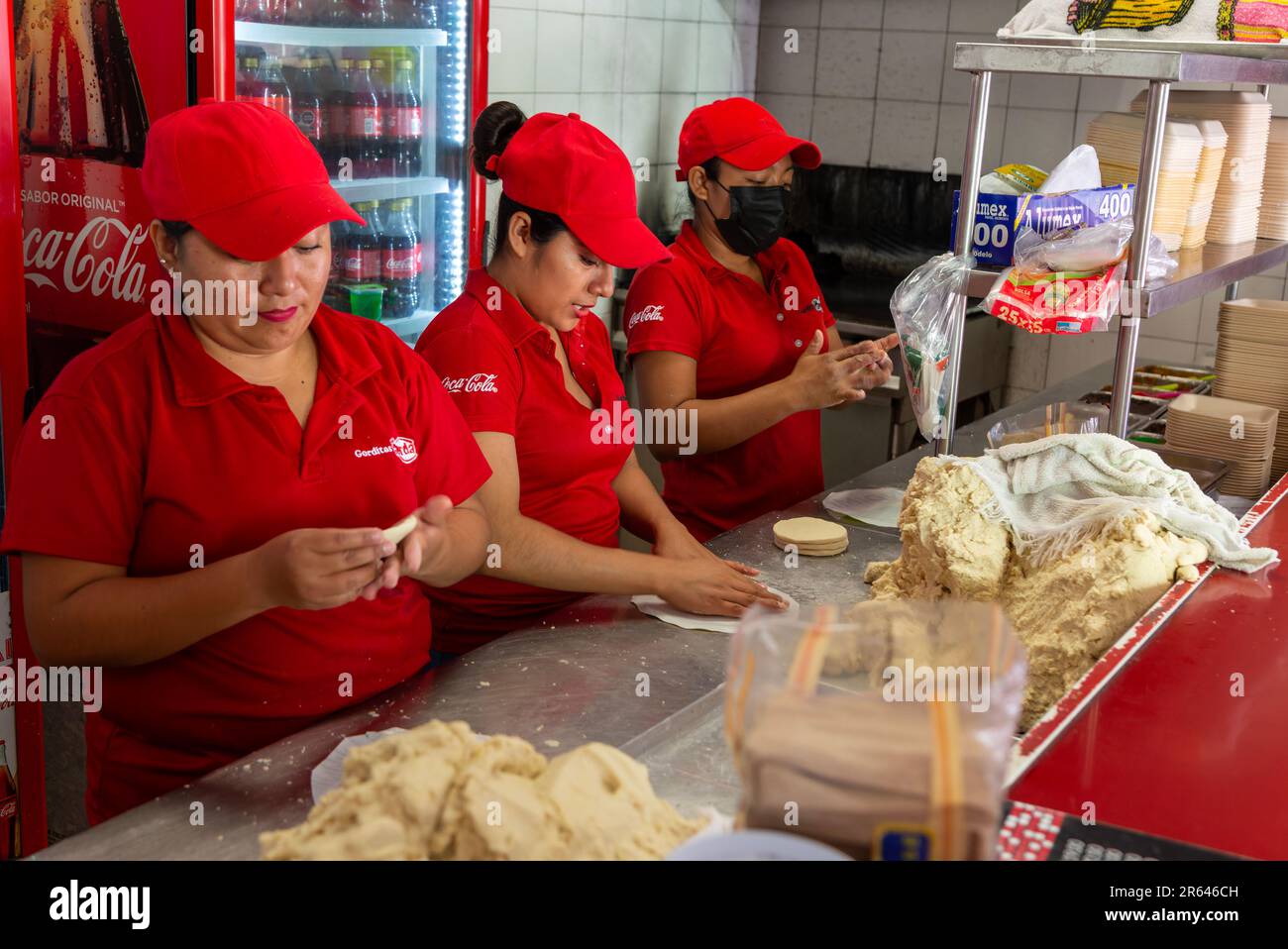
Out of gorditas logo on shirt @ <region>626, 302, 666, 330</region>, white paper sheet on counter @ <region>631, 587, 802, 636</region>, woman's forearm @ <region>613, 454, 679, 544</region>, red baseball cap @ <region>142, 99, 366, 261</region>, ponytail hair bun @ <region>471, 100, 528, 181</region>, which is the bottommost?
white paper sheet on counter @ <region>631, 587, 802, 636</region>

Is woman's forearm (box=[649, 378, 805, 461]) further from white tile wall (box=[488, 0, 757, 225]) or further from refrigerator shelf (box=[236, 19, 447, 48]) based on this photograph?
white tile wall (box=[488, 0, 757, 225])

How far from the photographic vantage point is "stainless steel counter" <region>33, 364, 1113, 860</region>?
1365 millimetres

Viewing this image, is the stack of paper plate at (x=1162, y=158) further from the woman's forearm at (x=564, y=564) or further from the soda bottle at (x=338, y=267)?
the soda bottle at (x=338, y=267)

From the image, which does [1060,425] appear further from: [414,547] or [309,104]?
[309,104]

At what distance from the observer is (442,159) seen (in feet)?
11.9

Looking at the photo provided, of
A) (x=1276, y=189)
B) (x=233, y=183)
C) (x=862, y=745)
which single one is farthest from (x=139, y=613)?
(x=1276, y=189)

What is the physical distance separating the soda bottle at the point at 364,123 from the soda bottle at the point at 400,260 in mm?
190

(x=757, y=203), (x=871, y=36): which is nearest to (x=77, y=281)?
(x=757, y=203)

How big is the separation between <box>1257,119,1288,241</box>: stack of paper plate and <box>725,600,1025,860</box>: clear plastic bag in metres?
2.59

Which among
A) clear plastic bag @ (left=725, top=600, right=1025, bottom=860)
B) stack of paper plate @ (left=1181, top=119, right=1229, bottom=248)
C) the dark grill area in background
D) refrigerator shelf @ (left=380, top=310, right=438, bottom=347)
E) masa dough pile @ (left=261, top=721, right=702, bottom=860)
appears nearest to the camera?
clear plastic bag @ (left=725, top=600, right=1025, bottom=860)

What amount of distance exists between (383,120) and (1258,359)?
7.75 ft

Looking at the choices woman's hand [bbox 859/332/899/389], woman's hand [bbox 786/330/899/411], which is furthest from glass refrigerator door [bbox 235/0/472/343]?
woman's hand [bbox 859/332/899/389]

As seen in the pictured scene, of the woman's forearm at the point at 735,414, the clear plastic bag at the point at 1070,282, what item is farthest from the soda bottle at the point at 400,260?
the clear plastic bag at the point at 1070,282

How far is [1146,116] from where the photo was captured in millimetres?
2137
